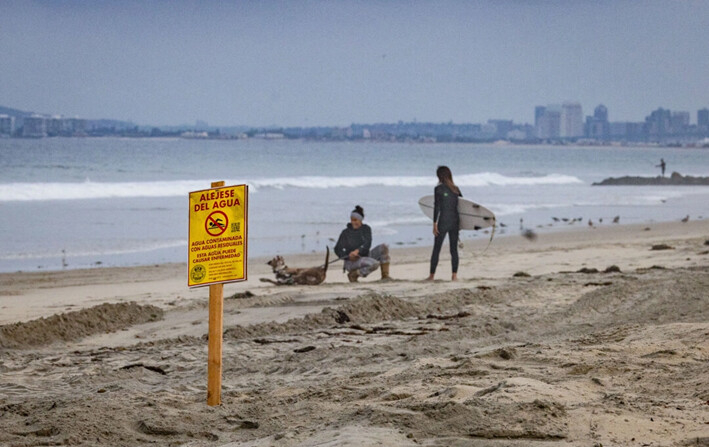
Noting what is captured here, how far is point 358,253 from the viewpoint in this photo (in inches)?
512

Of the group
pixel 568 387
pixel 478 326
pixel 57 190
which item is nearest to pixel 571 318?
pixel 478 326

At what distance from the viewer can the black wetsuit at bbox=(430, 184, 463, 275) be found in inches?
519

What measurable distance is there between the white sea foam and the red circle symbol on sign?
1085 inches

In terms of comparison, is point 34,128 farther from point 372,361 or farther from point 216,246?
point 216,246

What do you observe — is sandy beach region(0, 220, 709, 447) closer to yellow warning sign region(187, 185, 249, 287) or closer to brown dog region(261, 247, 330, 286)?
brown dog region(261, 247, 330, 286)

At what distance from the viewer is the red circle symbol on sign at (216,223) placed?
5.92 meters

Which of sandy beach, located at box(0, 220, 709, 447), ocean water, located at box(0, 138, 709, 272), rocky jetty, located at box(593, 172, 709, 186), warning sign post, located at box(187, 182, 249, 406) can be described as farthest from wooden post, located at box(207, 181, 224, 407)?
rocky jetty, located at box(593, 172, 709, 186)

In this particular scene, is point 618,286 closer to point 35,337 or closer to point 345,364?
point 345,364

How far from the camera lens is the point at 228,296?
38.6ft

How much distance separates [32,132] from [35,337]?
409 feet

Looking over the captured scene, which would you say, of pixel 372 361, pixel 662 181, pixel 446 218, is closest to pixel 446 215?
pixel 446 218

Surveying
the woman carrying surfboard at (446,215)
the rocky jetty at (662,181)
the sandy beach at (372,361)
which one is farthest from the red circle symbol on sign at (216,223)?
the rocky jetty at (662,181)

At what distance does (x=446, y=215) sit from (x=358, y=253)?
4.35ft

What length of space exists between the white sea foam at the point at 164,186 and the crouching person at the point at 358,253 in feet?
70.6
